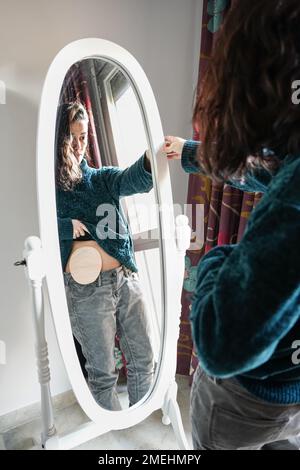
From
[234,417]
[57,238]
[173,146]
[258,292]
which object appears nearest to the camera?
[258,292]

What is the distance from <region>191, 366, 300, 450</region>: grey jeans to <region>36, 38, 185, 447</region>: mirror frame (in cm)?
37

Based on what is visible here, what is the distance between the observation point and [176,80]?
1247mm

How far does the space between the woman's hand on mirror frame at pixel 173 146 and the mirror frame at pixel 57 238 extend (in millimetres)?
19

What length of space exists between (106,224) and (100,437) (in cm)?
83

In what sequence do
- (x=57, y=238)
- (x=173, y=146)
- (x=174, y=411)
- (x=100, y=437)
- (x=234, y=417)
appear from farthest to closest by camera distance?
(x=100, y=437) < (x=174, y=411) < (x=173, y=146) < (x=57, y=238) < (x=234, y=417)

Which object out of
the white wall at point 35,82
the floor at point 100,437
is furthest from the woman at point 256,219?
the floor at point 100,437

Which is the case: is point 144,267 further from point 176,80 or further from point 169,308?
point 176,80

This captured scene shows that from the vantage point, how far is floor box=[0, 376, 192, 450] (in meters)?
1.18

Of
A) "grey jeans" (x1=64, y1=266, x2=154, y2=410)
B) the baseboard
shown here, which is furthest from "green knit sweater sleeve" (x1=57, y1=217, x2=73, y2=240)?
the baseboard

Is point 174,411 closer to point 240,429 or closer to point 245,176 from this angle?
point 240,429

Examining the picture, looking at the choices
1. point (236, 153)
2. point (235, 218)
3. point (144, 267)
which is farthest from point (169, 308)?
point (236, 153)

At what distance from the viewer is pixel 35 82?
98 cm

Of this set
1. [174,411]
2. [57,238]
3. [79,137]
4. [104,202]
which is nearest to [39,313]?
[57,238]

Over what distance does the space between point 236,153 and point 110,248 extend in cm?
50
